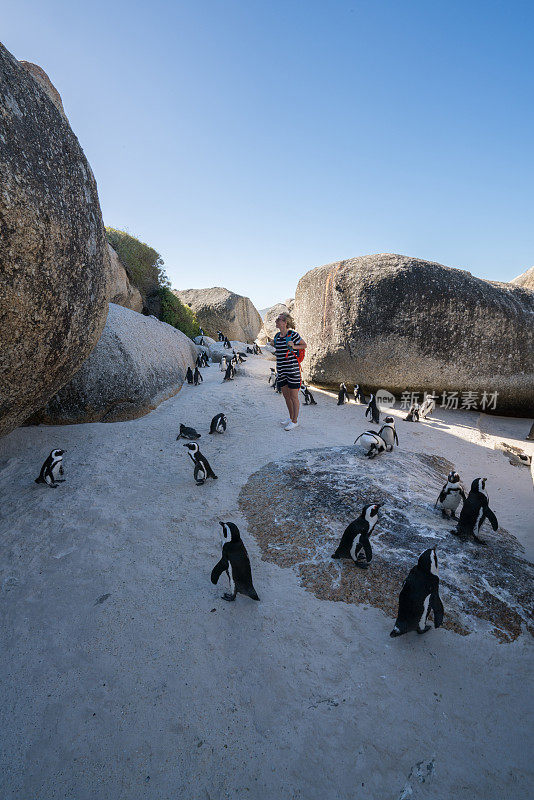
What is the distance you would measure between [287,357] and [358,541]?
407 cm

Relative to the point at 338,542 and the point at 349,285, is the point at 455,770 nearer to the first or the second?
the point at 338,542

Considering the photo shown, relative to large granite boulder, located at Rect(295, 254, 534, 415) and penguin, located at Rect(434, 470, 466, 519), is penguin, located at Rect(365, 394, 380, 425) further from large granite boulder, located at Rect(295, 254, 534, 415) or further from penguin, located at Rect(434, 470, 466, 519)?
penguin, located at Rect(434, 470, 466, 519)

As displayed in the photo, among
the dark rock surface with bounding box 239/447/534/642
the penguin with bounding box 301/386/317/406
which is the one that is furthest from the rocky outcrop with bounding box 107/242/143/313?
the dark rock surface with bounding box 239/447/534/642

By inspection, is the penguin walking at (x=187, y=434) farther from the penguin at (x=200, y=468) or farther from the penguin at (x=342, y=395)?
the penguin at (x=342, y=395)

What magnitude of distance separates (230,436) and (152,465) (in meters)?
1.80

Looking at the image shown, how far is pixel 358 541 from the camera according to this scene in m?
3.21

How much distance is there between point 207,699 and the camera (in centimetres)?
223

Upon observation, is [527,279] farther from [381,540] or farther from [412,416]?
[381,540]

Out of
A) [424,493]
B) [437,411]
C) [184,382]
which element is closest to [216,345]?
[184,382]

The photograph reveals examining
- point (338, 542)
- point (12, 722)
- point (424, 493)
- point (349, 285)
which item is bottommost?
point (12, 722)

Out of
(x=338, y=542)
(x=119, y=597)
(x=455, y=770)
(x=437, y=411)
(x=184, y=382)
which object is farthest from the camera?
(x=184, y=382)

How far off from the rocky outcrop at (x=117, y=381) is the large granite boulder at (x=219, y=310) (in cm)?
1792

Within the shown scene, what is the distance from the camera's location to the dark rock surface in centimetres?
287

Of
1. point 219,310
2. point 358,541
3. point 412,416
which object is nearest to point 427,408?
point 412,416
